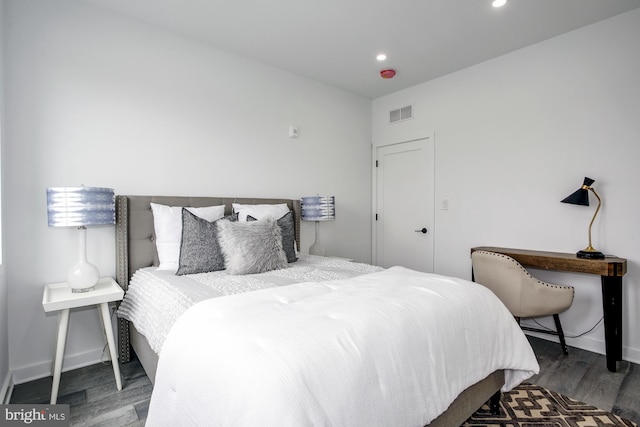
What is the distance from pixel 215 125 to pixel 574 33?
A: 3.24 m

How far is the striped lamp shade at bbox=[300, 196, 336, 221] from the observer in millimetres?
3539

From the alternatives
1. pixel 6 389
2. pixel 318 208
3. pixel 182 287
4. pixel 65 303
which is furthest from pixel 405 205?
pixel 6 389

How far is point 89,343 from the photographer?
251 centimetres

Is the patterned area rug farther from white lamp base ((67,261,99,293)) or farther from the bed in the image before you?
white lamp base ((67,261,99,293))

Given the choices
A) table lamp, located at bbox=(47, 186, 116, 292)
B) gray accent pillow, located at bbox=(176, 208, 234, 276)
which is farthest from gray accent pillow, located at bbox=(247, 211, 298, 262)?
table lamp, located at bbox=(47, 186, 116, 292)

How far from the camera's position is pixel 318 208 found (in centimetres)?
354

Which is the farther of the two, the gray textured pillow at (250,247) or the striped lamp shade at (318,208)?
the striped lamp shade at (318,208)

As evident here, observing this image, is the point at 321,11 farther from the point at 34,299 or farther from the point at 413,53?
the point at 34,299

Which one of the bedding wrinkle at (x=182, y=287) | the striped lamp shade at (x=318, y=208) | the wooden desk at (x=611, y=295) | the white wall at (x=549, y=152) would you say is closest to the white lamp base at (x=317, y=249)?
the striped lamp shade at (x=318, y=208)

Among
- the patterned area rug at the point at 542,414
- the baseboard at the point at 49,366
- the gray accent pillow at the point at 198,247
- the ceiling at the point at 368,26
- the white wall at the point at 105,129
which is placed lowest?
the patterned area rug at the point at 542,414

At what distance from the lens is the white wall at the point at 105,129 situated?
2.24 meters

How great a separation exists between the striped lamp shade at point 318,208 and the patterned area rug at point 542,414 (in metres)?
2.14

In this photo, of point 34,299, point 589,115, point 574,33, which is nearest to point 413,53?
point 574,33

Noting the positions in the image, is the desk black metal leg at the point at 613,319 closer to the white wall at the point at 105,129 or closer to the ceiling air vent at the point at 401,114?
the ceiling air vent at the point at 401,114
